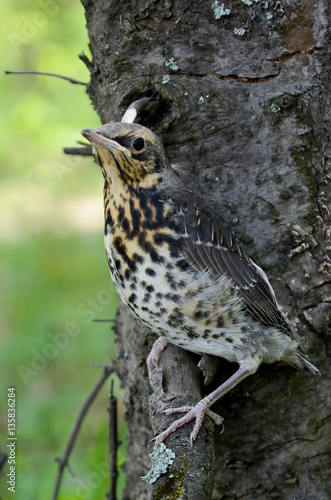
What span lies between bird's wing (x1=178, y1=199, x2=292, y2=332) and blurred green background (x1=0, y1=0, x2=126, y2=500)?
199 centimetres

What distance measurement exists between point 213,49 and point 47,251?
4.88m

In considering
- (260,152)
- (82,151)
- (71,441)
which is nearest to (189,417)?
(260,152)

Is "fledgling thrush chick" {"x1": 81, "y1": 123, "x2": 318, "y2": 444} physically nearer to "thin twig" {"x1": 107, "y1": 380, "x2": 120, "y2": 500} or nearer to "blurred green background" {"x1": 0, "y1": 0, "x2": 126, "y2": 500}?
"thin twig" {"x1": 107, "y1": 380, "x2": 120, "y2": 500}

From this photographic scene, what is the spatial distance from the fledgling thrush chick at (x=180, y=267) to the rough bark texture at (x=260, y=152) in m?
0.19

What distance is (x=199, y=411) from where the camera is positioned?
109 inches

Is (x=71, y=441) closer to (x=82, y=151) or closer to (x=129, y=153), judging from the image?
(x=82, y=151)

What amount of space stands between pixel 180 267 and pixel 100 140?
63 cm

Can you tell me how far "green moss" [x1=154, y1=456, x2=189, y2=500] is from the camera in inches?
88.4

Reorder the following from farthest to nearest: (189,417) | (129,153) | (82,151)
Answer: (82,151)
(129,153)
(189,417)

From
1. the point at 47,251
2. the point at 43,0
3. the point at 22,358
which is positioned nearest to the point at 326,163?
the point at 22,358

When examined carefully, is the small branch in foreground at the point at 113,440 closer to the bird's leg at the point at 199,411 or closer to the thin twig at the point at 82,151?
the bird's leg at the point at 199,411

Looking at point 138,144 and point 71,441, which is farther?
point 71,441

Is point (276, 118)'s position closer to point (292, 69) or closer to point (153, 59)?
point (292, 69)

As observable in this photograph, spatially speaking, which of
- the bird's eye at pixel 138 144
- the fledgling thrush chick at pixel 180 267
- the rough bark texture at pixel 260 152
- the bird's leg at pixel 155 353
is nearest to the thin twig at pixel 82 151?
the rough bark texture at pixel 260 152
